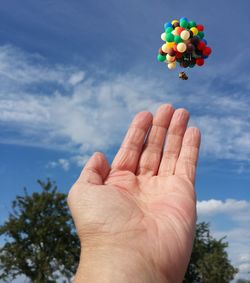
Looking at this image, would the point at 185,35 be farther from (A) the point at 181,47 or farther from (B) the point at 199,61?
(B) the point at 199,61

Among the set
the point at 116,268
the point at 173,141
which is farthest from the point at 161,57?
the point at 116,268

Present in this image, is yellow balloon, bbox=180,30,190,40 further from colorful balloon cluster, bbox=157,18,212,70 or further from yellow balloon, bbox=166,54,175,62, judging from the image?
yellow balloon, bbox=166,54,175,62

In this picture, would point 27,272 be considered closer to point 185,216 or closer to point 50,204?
point 50,204

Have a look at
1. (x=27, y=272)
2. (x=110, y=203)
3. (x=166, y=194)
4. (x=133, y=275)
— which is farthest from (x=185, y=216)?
(x=27, y=272)

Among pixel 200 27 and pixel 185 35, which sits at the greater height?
pixel 200 27

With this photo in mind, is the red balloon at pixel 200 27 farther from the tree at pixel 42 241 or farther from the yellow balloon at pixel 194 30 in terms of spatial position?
the tree at pixel 42 241

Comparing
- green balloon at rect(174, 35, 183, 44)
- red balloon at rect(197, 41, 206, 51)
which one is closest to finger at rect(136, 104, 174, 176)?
green balloon at rect(174, 35, 183, 44)

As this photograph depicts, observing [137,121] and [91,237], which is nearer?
[91,237]
